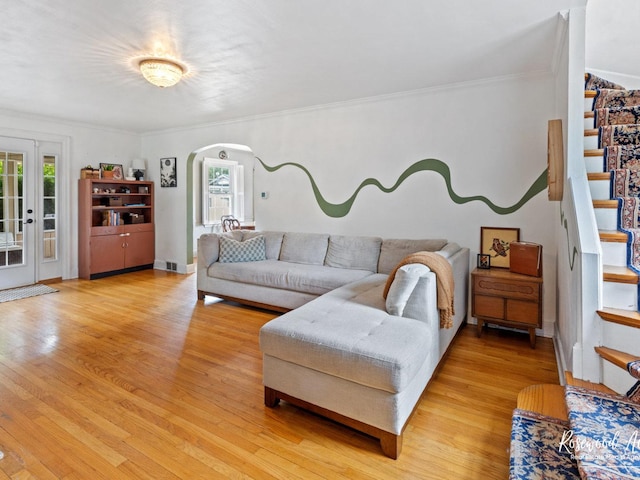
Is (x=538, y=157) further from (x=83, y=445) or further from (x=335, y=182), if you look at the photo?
(x=83, y=445)

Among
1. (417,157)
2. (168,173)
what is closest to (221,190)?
(168,173)

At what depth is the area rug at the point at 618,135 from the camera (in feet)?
7.88

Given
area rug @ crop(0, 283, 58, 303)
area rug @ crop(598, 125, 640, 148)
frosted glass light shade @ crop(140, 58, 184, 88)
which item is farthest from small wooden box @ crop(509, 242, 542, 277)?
area rug @ crop(0, 283, 58, 303)

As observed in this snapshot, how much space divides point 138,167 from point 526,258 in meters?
6.24

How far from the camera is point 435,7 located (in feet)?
7.30

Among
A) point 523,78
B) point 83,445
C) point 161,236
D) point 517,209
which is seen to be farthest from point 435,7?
point 161,236

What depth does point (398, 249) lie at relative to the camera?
383cm

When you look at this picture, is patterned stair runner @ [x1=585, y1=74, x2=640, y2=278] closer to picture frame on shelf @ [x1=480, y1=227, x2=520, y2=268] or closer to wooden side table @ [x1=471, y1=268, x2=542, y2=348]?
wooden side table @ [x1=471, y1=268, x2=542, y2=348]

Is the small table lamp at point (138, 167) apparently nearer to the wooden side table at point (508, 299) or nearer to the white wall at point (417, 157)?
the white wall at point (417, 157)

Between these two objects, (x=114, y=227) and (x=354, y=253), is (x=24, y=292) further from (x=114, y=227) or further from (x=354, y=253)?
(x=354, y=253)

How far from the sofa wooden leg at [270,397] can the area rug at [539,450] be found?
49.2 inches

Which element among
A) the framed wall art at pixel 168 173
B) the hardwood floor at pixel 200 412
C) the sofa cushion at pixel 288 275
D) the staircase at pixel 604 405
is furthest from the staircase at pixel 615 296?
the framed wall art at pixel 168 173

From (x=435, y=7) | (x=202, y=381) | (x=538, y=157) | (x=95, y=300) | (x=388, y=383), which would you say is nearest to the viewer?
(x=388, y=383)

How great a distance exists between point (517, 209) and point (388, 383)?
8.44ft
